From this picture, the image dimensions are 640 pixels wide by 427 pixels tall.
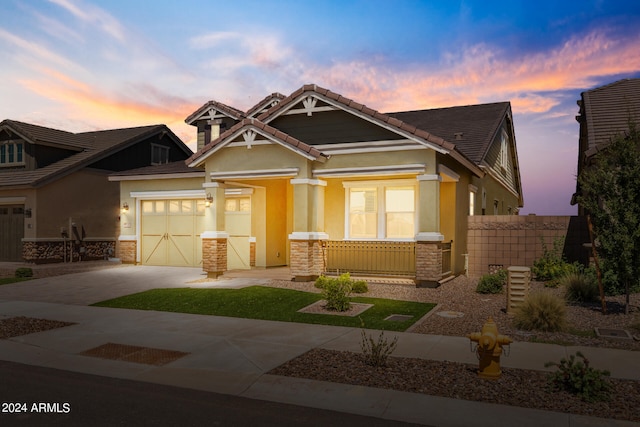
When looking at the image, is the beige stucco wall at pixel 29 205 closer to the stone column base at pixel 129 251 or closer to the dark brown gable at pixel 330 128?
the stone column base at pixel 129 251

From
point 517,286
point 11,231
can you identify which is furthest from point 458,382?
point 11,231

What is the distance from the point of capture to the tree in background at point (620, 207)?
11180mm

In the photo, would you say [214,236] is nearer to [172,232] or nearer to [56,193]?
[172,232]

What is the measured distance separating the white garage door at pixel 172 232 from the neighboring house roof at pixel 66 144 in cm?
451

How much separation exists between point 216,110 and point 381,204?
10.9 m

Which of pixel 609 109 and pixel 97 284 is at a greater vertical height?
pixel 609 109

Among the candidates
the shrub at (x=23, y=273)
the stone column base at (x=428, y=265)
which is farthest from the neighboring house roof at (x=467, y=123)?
the shrub at (x=23, y=273)

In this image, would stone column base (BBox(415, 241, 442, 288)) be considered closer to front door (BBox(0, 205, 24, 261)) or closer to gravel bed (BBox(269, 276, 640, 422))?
gravel bed (BBox(269, 276, 640, 422))

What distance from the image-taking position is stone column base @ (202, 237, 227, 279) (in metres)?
17.7

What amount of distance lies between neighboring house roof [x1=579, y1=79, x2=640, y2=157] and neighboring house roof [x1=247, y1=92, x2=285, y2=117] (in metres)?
12.1

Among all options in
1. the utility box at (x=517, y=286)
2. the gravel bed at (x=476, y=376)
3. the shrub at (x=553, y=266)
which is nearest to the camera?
the gravel bed at (x=476, y=376)

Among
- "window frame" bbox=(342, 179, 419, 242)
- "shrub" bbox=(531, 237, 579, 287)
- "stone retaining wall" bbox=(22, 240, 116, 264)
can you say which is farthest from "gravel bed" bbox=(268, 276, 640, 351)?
"stone retaining wall" bbox=(22, 240, 116, 264)

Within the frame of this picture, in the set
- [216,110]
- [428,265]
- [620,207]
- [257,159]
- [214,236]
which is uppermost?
[216,110]

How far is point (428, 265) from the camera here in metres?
15.5
